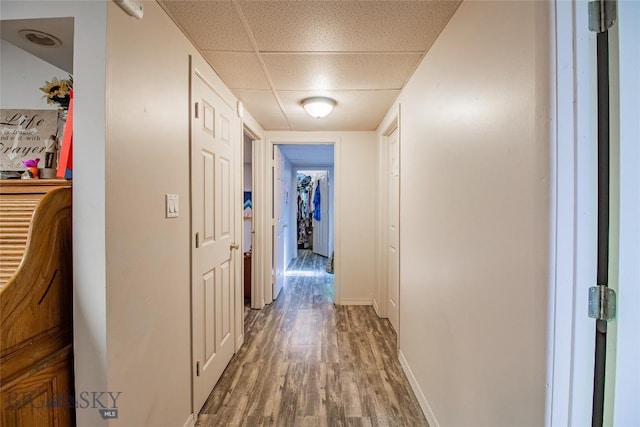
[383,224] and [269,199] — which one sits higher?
[269,199]

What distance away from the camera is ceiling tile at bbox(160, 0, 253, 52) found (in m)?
1.24

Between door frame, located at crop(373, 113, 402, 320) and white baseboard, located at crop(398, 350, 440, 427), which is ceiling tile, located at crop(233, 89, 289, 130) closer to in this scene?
door frame, located at crop(373, 113, 402, 320)

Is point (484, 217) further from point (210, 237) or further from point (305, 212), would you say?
point (305, 212)

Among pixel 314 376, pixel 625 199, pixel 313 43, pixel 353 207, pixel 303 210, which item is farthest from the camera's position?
pixel 303 210

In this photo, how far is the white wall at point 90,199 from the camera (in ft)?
3.02

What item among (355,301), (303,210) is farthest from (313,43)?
(303,210)

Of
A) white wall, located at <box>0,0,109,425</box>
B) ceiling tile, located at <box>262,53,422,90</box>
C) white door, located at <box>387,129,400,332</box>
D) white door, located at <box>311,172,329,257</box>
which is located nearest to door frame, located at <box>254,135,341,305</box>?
white door, located at <box>387,129,400,332</box>

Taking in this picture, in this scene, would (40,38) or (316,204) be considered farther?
(316,204)

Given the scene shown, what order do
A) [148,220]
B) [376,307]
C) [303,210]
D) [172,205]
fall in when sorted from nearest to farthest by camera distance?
1. [148,220]
2. [172,205]
3. [376,307]
4. [303,210]

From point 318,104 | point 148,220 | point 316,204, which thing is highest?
point 318,104

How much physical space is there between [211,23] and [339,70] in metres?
0.80

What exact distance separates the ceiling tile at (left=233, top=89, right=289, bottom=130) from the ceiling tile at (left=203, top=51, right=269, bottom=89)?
0.42 ft

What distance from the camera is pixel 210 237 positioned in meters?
1.80

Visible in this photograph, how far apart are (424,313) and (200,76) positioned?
1936mm
